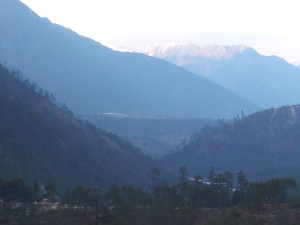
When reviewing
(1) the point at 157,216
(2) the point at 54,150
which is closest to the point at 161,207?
(1) the point at 157,216

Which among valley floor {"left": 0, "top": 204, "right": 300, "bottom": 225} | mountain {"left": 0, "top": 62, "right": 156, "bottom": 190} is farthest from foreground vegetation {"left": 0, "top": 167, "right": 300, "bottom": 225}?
mountain {"left": 0, "top": 62, "right": 156, "bottom": 190}

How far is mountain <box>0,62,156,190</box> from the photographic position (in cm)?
13088

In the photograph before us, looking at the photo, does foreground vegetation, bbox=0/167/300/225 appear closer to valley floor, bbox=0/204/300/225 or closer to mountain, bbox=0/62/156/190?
valley floor, bbox=0/204/300/225

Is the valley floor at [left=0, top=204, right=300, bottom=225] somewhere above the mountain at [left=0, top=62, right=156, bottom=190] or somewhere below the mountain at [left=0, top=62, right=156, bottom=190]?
below

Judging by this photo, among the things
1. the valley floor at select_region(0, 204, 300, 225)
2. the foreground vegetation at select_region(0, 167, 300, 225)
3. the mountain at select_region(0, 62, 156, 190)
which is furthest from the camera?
the mountain at select_region(0, 62, 156, 190)

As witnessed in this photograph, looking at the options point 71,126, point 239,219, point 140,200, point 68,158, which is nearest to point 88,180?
point 68,158

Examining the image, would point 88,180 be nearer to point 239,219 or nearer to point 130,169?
point 130,169

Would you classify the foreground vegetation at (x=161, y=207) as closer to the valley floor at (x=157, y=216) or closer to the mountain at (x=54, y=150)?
the valley floor at (x=157, y=216)

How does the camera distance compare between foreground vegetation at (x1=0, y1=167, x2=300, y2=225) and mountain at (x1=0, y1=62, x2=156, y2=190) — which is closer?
foreground vegetation at (x1=0, y1=167, x2=300, y2=225)

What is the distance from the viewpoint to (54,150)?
481 feet

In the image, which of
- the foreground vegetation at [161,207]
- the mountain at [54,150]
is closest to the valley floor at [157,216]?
the foreground vegetation at [161,207]

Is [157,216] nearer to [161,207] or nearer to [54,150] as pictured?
[161,207]

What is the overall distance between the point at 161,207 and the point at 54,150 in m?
83.2

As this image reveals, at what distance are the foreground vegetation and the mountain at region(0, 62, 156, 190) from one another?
48.3m
